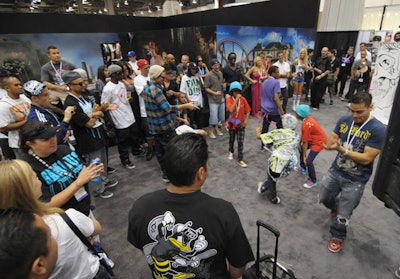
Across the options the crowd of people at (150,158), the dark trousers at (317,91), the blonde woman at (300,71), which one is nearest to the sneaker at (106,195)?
the crowd of people at (150,158)

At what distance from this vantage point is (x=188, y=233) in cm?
110

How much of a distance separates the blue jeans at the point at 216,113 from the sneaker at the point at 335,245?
355 centimetres

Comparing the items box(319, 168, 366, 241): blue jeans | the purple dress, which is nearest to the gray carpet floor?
box(319, 168, 366, 241): blue jeans

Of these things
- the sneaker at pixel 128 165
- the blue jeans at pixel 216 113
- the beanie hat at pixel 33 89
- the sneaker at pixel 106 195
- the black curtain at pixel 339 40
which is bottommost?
the sneaker at pixel 106 195

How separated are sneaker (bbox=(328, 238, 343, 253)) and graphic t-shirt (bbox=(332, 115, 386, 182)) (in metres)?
0.72

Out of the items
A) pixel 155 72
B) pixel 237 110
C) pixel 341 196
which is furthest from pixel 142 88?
pixel 341 196

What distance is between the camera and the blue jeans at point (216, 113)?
5324 mm

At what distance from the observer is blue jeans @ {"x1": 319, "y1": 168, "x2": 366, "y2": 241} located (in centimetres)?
229

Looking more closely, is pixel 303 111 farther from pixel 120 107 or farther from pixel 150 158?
pixel 150 158

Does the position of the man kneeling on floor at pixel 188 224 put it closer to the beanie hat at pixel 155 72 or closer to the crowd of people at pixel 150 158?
the crowd of people at pixel 150 158

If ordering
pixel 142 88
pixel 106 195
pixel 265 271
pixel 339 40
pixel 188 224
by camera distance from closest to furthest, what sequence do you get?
1. pixel 188 224
2. pixel 265 271
3. pixel 106 195
4. pixel 142 88
5. pixel 339 40

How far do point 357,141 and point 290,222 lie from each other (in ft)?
4.25

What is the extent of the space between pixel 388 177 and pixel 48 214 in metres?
1.69

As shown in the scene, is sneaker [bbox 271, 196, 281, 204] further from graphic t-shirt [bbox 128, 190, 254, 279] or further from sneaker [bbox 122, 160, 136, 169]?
sneaker [bbox 122, 160, 136, 169]
